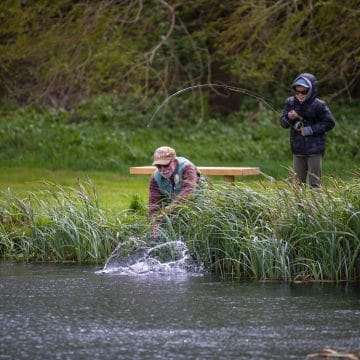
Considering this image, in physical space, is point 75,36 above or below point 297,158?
above

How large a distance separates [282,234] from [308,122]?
2034 millimetres

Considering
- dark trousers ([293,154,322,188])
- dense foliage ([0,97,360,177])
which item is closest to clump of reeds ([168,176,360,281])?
dark trousers ([293,154,322,188])

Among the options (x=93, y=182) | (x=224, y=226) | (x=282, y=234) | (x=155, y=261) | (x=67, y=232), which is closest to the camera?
(x=282, y=234)

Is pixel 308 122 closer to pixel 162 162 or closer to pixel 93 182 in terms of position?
pixel 162 162

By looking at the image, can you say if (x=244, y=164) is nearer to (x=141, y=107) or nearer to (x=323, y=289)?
(x=141, y=107)

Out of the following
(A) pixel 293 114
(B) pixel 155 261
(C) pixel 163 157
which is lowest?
(B) pixel 155 261

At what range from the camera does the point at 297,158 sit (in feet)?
42.3

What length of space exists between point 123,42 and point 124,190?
18.4ft

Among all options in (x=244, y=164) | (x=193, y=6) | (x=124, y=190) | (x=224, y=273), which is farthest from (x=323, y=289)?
(x=193, y=6)

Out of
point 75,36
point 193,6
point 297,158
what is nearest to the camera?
point 297,158

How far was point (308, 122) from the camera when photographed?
12836mm

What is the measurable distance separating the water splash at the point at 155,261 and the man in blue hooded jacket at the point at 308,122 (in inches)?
73.9

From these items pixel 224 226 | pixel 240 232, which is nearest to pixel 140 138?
pixel 224 226

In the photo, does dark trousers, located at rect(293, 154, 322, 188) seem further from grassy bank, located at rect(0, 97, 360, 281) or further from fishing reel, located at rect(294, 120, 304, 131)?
fishing reel, located at rect(294, 120, 304, 131)
